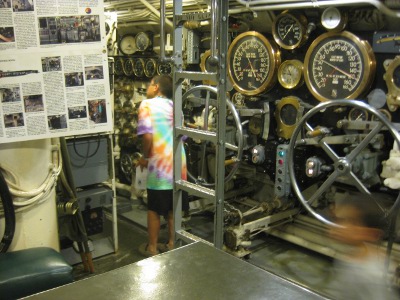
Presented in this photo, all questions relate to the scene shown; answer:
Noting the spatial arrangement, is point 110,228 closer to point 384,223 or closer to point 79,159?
point 79,159

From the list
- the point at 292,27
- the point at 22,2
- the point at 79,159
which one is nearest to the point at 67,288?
the point at 22,2

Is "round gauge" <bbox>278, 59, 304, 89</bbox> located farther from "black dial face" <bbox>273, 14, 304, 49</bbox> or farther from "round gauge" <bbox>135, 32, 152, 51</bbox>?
"round gauge" <bbox>135, 32, 152, 51</bbox>

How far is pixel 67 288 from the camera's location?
1.31 meters

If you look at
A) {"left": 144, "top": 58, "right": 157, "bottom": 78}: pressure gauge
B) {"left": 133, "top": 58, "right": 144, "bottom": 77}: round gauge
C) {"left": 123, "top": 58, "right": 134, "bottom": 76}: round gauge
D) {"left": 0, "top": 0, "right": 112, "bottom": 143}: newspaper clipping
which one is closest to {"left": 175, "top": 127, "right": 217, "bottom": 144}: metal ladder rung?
{"left": 0, "top": 0, "right": 112, "bottom": 143}: newspaper clipping

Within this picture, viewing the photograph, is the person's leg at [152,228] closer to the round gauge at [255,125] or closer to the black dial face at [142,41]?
the round gauge at [255,125]

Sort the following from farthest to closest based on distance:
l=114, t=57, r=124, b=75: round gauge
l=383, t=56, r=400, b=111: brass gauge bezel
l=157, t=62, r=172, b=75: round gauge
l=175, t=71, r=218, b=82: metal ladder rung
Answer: l=114, t=57, r=124, b=75: round gauge < l=157, t=62, r=172, b=75: round gauge < l=383, t=56, r=400, b=111: brass gauge bezel < l=175, t=71, r=218, b=82: metal ladder rung

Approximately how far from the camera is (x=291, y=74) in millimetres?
3705

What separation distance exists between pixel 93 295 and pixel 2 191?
60.9 inches

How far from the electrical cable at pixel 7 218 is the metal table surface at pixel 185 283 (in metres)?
1.42

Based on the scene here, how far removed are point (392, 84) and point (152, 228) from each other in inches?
87.1

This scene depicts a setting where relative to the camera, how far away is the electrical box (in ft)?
11.1

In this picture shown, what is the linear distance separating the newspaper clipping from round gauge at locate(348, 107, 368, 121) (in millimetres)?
1908

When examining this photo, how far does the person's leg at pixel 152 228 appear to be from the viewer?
11.9 ft

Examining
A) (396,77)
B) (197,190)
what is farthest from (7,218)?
(396,77)
